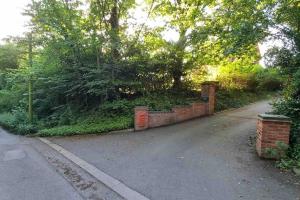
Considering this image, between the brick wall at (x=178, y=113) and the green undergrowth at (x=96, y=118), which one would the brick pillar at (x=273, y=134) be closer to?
the brick wall at (x=178, y=113)

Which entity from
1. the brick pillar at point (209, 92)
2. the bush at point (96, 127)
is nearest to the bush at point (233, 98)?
the brick pillar at point (209, 92)

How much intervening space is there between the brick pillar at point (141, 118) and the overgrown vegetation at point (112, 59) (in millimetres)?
383

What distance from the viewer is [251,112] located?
15180mm

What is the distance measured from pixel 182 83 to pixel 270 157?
28.5 ft

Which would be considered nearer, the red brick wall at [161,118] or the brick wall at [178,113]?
the brick wall at [178,113]

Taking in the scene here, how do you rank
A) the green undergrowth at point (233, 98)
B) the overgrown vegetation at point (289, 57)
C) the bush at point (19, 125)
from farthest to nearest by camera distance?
the green undergrowth at point (233, 98), the bush at point (19, 125), the overgrown vegetation at point (289, 57)

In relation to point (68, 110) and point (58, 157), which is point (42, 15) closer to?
point (68, 110)

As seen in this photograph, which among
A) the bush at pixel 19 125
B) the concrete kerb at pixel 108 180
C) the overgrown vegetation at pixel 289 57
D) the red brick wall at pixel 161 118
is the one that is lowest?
the bush at pixel 19 125

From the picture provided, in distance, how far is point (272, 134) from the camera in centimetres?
654

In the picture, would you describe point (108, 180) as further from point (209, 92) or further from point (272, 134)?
point (209, 92)

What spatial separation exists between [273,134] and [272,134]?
0.02 m

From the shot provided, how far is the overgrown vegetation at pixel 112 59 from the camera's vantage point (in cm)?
1224

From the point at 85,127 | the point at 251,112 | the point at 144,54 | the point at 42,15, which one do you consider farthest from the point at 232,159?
the point at 42,15

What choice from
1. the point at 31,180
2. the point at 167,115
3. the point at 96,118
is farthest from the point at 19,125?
the point at 31,180
